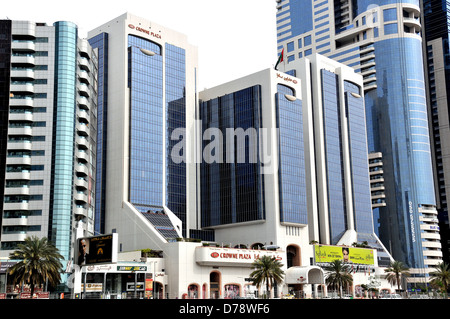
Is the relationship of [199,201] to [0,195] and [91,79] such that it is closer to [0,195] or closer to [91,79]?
[91,79]

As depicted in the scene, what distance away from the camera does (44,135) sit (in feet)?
426

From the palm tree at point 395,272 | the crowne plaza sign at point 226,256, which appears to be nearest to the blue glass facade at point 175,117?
the crowne plaza sign at point 226,256

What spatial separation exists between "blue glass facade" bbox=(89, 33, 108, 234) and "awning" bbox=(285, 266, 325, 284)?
4897 centimetres

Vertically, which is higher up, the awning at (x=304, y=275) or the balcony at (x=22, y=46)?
the balcony at (x=22, y=46)

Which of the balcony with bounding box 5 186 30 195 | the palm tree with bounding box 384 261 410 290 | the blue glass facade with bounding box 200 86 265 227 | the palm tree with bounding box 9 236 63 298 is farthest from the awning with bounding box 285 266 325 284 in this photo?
the balcony with bounding box 5 186 30 195

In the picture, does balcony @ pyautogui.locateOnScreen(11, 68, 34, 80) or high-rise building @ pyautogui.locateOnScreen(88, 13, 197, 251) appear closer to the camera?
balcony @ pyautogui.locateOnScreen(11, 68, 34, 80)

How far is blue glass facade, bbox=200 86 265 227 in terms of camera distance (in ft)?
505

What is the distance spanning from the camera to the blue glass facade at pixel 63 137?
124062 millimetres

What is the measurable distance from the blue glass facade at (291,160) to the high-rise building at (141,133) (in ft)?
85.5

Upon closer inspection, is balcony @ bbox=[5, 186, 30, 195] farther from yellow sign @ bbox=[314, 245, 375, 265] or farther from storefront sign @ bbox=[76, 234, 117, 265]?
yellow sign @ bbox=[314, 245, 375, 265]

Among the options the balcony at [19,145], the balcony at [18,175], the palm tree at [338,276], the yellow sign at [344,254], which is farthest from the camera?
the yellow sign at [344,254]

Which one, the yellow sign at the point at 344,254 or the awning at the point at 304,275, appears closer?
the awning at the point at 304,275

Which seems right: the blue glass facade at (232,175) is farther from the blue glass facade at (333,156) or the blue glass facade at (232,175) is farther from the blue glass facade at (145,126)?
the blue glass facade at (333,156)

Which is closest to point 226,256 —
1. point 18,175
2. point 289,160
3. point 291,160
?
point 289,160
